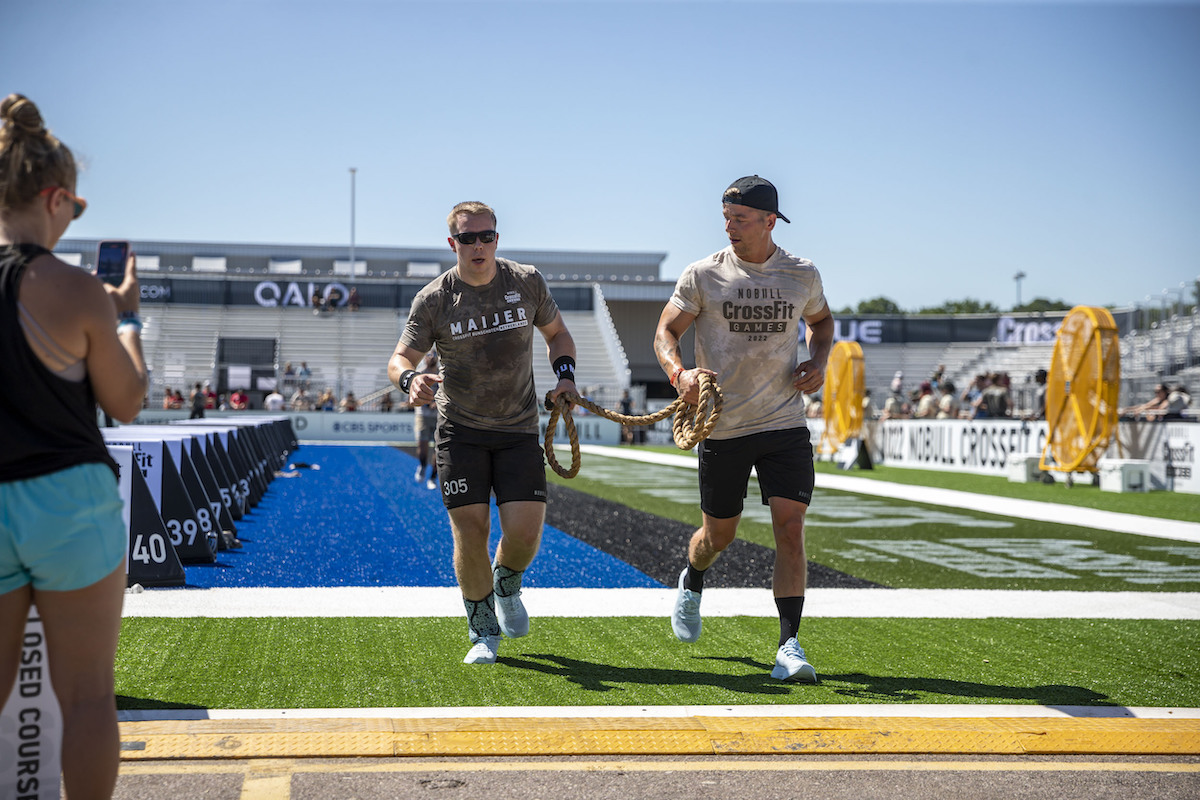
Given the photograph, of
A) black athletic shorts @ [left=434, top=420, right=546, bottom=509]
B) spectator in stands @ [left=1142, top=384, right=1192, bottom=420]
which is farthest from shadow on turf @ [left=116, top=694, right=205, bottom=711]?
spectator in stands @ [left=1142, top=384, right=1192, bottom=420]

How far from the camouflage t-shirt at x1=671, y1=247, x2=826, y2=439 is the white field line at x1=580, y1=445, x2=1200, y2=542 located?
7379 millimetres

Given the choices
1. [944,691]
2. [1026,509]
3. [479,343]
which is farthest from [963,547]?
[479,343]

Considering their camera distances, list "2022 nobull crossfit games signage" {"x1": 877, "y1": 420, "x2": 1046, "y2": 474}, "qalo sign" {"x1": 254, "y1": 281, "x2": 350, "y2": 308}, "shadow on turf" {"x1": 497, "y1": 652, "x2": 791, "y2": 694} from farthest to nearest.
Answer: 1. "qalo sign" {"x1": 254, "y1": 281, "x2": 350, "y2": 308}
2. "2022 nobull crossfit games signage" {"x1": 877, "y1": 420, "x2": 1046, "y2": 474}
3. "shadow on turf" {"x1": 497, "y1": 652, "x2": 791, "y2": 694}

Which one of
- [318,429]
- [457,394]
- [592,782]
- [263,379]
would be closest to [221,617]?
[457,394]

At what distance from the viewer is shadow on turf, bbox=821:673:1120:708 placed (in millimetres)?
4645

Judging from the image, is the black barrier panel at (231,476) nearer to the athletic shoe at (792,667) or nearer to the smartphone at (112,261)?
the athletic shoe at (792,667)

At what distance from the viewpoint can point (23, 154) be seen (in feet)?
8.27

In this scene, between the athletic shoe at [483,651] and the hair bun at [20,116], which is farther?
the athletic shoe at [483,651]

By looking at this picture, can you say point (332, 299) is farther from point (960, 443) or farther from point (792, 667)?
point (792, 667)

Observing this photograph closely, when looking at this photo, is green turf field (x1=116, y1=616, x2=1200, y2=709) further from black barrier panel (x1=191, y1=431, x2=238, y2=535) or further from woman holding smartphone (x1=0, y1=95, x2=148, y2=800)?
black barrier panel (x1=191, y1=431, x2=238, y2=535)

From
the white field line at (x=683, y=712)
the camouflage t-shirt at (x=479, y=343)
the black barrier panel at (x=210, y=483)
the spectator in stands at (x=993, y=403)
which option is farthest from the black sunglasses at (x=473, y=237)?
the spectator in stands at (x=993, y=403)

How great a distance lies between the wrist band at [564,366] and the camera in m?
5.19

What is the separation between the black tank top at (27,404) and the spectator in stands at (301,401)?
35553 millimetres

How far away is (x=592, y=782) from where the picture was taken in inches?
141
